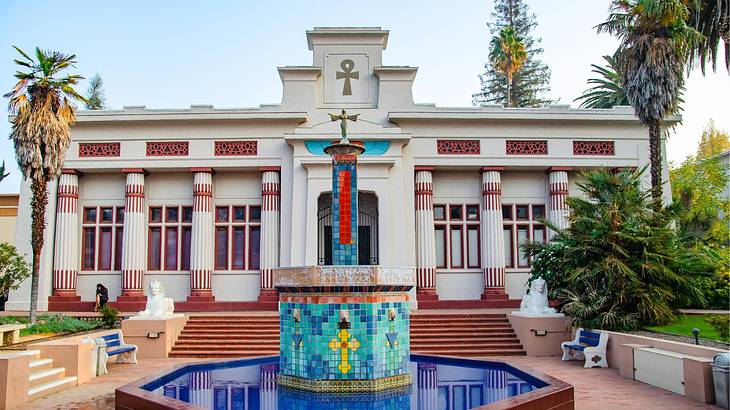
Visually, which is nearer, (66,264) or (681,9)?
(681,9)

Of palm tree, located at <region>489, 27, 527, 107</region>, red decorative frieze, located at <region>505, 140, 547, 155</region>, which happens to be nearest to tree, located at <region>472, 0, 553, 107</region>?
palm tree, located at <region>489, 27, 527, 107</region>

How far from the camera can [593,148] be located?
83.9 ft

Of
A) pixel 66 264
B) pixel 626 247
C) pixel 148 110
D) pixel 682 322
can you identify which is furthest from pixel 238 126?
pixel 682 322

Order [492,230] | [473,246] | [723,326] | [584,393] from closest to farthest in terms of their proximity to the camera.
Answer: [584,393]
[723,326]
[492,230]
[473,246]

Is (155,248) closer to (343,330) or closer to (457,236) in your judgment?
(457,236)

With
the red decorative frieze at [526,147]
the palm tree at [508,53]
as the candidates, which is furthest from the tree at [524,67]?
the red decorative frieze at [526,147]

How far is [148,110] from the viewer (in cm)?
2527

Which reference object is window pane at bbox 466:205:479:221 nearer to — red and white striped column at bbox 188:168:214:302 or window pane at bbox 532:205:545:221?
window pane at bbox 532:205:545:221

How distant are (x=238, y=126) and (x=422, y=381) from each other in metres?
16.0

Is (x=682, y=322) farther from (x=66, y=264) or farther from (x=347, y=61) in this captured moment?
(x=66, y=264)

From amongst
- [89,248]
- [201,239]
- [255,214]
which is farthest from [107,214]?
[255,214]

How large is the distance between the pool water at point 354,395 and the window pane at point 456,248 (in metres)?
12.0

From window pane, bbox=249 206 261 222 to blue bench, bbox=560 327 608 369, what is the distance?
514 inches

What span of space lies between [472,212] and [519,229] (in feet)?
6.48
